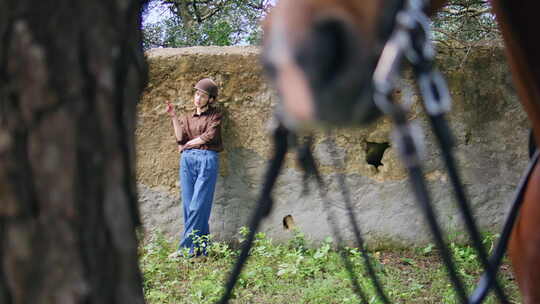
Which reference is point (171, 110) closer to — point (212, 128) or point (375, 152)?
point (212, 128)

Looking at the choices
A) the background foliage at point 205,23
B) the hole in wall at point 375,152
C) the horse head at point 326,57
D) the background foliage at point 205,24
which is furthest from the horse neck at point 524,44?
the background foliage at point 205,24

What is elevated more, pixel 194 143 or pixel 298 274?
pixel 194 143

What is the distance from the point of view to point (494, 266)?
1.05 meters

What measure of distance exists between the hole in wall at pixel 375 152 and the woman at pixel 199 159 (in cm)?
115

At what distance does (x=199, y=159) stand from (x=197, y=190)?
227 mm

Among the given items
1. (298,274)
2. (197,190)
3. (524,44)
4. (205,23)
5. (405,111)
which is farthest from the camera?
(205,23)

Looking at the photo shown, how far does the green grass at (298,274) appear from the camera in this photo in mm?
3342

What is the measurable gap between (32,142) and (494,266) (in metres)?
0.83

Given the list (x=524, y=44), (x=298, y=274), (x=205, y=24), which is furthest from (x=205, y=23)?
(x=524, y=44)

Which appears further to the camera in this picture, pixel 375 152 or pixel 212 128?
pixel 375 152

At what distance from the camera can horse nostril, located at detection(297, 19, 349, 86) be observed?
2.23 feet

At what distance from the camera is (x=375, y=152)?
4402mm

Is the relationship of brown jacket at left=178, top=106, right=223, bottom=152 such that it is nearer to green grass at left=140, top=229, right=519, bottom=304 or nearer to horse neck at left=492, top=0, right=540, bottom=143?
green grass at left=140, top=229, right=519, bottom=304

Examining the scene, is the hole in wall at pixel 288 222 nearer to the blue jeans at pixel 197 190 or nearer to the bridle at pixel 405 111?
the blue jeans at pixel 197 190
